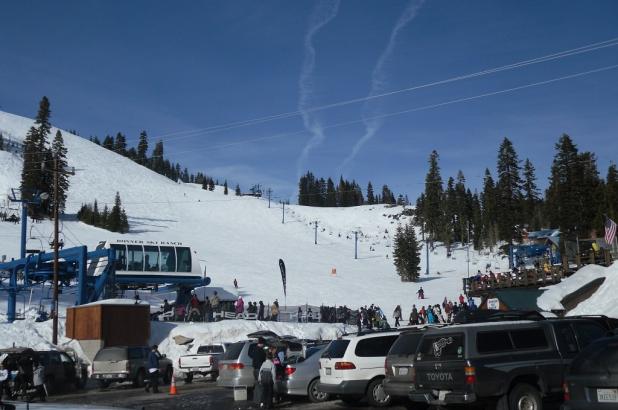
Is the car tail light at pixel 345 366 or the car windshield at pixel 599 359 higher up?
the car windshield at pixel 599 359

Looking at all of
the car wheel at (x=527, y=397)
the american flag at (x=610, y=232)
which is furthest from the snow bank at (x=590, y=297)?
the car wheel at (x=527, y=397)

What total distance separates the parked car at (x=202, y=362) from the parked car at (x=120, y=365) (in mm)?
1561

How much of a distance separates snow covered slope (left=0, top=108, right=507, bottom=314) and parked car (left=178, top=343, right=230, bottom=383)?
2677 cm

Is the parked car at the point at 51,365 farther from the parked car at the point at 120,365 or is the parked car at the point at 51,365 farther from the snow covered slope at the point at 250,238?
the snow covered slope at the point at 250,238

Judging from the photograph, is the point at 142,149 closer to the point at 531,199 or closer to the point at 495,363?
the point at 531,199

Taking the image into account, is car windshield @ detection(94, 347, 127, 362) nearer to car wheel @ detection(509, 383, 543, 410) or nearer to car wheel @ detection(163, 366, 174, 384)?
car wheel @ detection(163, 366, 174, 384)

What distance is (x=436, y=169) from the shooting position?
111m

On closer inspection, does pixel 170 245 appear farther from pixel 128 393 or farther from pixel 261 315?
pixel 128 393

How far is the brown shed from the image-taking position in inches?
1102

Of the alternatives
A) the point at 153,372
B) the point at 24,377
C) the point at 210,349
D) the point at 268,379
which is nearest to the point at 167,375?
the point at 210,349

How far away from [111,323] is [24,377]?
343 inches

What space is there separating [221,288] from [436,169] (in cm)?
6519

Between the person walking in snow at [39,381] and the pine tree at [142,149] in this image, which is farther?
the pine tree at [142,149]

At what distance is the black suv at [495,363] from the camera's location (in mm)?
10719
